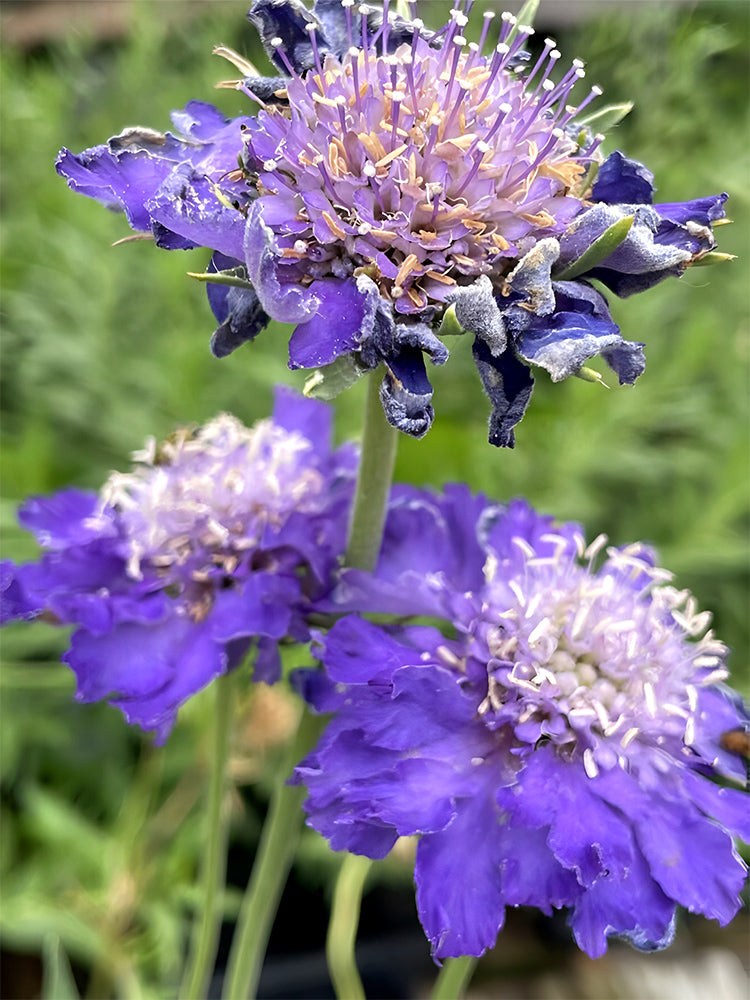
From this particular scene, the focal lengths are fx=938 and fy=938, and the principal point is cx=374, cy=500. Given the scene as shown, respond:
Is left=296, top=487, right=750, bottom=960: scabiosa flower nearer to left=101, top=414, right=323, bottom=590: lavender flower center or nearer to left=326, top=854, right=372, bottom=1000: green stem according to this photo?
left=101, top=414, right=323, bottom=590: lavender flower center

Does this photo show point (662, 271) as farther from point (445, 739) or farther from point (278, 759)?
point (278, 759)

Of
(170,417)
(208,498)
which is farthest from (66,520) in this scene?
(170,417)

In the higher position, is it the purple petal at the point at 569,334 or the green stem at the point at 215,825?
the purple petal at the point at 569,334

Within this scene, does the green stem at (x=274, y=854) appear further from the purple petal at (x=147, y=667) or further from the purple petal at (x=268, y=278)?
the purple petal at (x=268, y=278)

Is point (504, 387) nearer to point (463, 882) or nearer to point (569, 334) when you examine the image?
point (569, 334)

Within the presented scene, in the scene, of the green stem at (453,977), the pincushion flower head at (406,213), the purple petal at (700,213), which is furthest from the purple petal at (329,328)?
the green stem at (453,977)

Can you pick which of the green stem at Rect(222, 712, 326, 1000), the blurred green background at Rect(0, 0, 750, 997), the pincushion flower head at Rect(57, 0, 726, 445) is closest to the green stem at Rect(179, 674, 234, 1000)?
the green stem at Rect(222, 712, 326, 1000)
